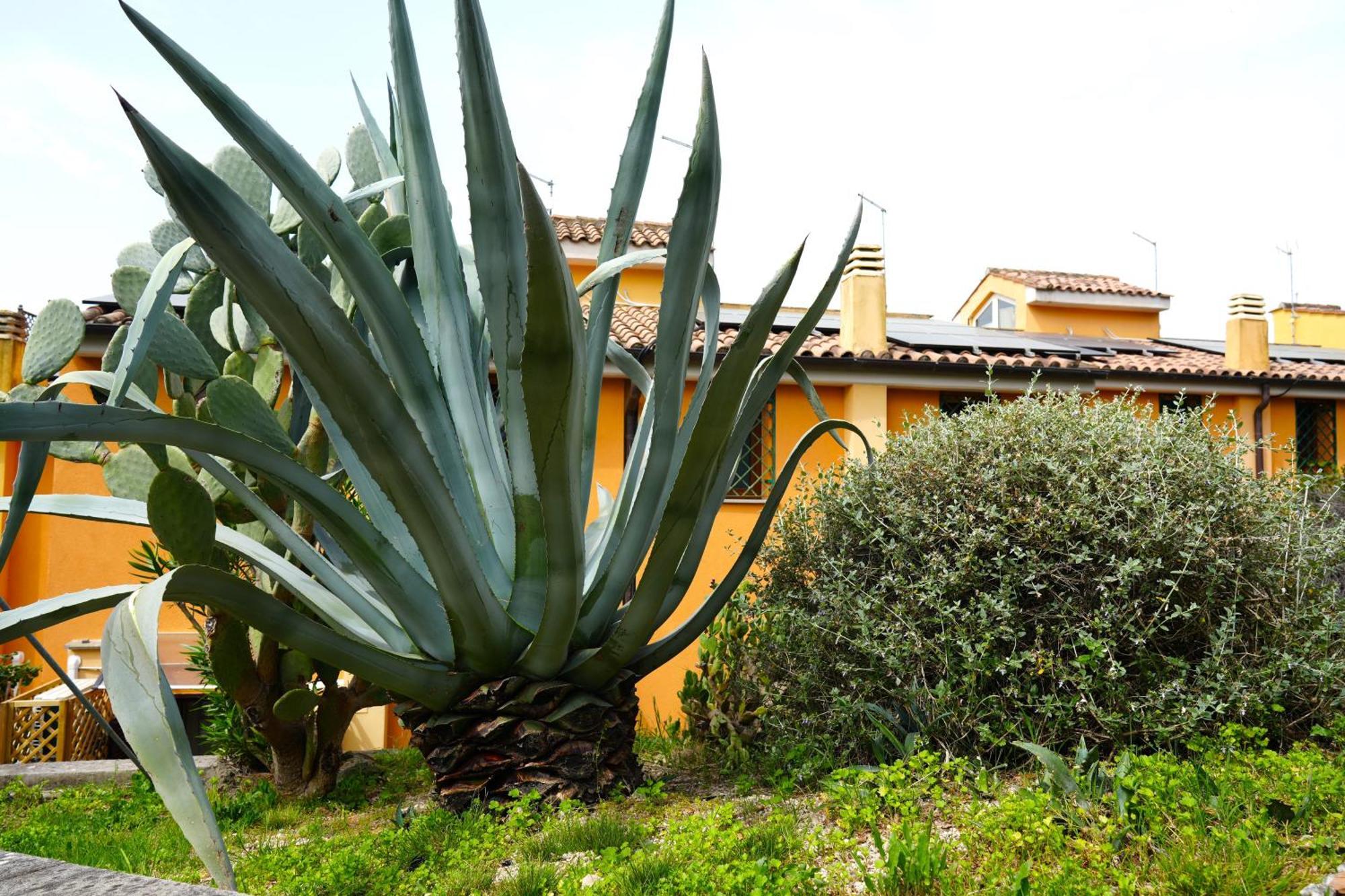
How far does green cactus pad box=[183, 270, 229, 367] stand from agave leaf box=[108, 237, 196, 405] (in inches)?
63.1

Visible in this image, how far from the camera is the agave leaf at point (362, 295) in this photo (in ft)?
7.98

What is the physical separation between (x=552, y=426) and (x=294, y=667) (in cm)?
222

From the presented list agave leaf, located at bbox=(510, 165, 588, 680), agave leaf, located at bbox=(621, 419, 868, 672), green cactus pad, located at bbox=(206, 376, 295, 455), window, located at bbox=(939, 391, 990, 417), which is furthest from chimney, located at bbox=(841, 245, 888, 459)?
green cactus pad, located at bbox=(206, 376, 295, 455)

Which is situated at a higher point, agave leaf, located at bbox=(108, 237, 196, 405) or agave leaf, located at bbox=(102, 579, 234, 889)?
agave leaf, located at bbox=(108, 237, 196, 405)

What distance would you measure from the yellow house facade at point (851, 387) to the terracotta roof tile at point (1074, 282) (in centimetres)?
258

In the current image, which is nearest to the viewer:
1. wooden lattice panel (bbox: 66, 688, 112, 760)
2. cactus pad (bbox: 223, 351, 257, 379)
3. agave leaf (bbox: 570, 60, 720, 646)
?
agave leaf (bbox: 570, 60, 720, 646)

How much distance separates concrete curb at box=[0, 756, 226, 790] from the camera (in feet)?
16.0

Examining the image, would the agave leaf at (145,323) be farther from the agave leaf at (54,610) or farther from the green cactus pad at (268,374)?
the green cactus pad at (268,374)

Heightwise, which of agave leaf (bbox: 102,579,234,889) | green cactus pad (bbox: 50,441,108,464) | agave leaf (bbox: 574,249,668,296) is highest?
agave leaf (bbox: 574,249,668,296)

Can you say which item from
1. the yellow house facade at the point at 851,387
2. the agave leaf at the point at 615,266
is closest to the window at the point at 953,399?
the yellow house facade at the point at 851,387

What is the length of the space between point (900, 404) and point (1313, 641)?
5.71m

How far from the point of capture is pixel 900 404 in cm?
941

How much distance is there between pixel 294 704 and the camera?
12.3ft

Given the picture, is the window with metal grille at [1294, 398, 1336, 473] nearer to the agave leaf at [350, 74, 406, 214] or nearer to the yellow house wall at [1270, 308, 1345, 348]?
the yellow house wall at [1270, 308, 1345, 348]
